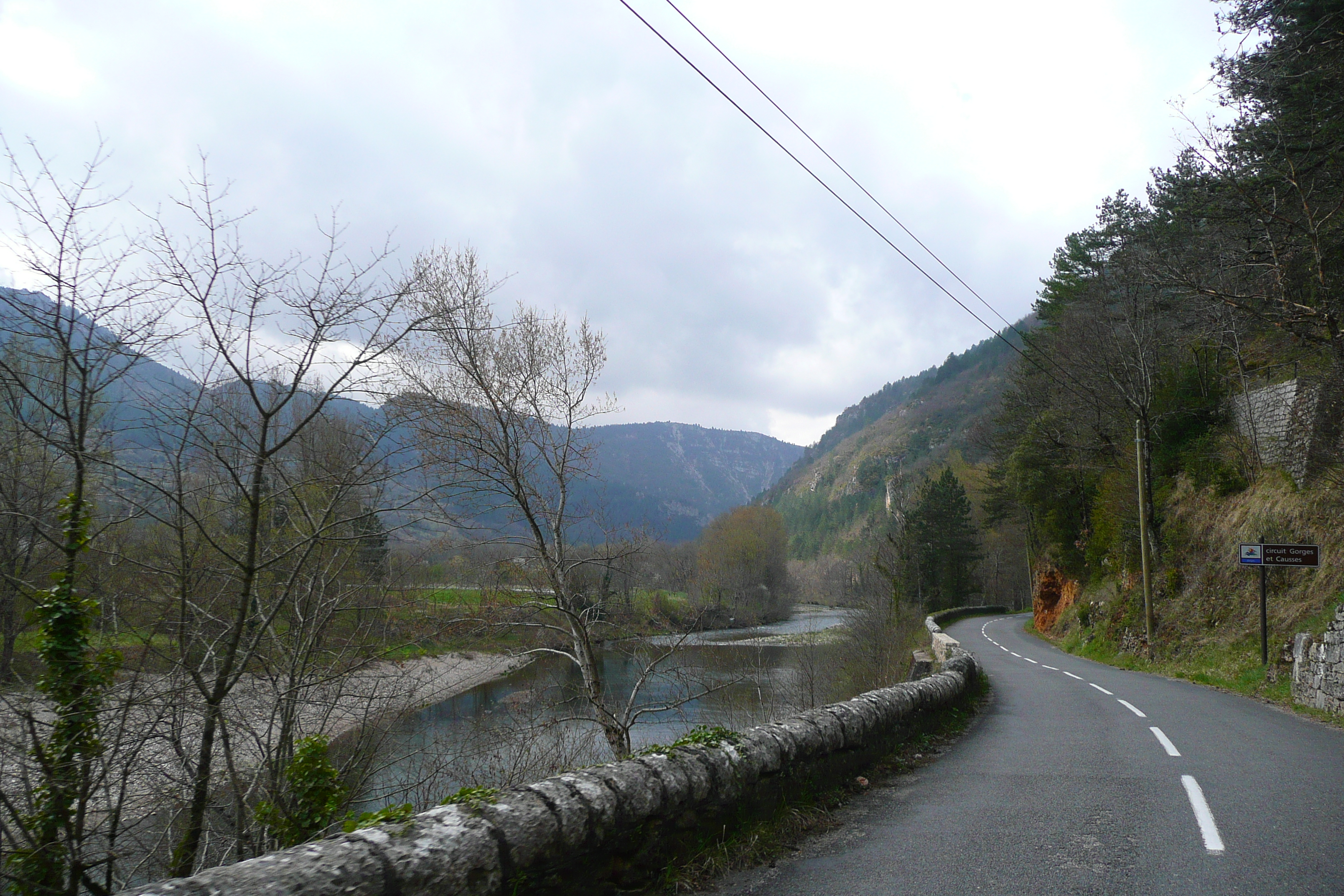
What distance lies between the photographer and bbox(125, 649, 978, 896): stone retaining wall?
2.61m

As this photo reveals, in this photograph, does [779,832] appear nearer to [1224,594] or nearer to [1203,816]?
[1203,816]

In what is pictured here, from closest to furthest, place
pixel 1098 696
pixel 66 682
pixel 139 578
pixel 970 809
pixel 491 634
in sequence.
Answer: pixel 66 682
pixel 139 578
pixel 970 809
pixel 491 634
pixel 1098 696

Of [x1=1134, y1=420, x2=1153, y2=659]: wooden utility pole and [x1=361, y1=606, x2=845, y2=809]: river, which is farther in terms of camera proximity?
[x1=1134, y1=420, x2=1153, y2=659]: wooden utility pole

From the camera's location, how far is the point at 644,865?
4.01m

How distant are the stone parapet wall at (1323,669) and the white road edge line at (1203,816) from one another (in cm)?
675

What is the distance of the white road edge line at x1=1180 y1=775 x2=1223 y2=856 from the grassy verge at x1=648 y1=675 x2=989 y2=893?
2.25 metres

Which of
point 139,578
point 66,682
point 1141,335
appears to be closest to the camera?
point 66,682

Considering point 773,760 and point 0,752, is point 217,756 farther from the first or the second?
point 773,760

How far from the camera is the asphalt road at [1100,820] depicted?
4230mm

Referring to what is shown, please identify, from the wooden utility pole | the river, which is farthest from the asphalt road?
the wooden utility pole

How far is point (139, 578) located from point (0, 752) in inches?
49.0

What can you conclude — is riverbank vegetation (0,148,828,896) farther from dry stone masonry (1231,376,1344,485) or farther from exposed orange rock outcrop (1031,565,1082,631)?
exposed orange rock outcrop (1031,565,1082,631)

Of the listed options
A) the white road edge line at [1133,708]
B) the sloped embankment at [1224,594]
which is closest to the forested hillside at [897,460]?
the sloped embankment at [1224,594]

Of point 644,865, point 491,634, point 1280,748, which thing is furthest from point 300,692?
point 1280,748
